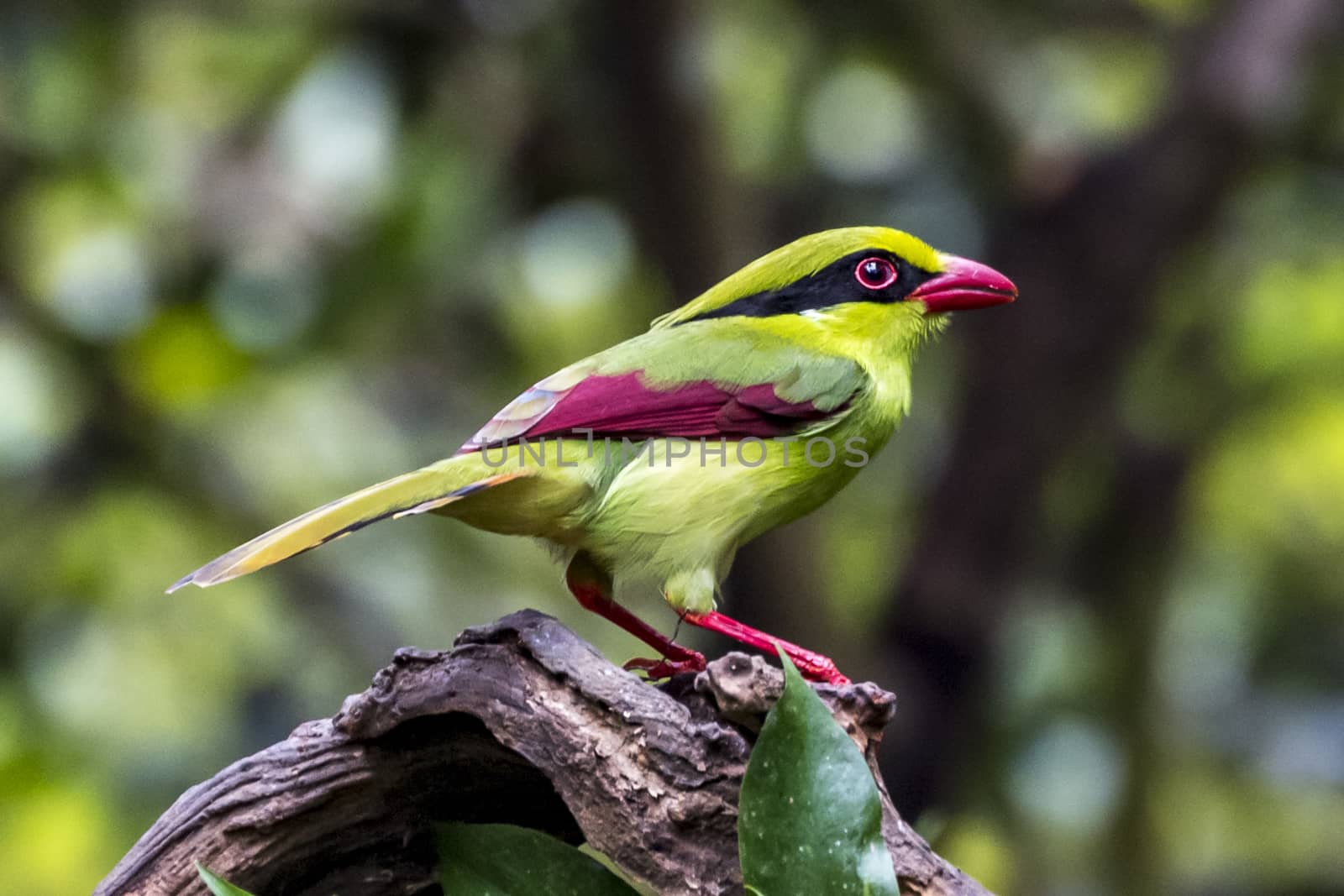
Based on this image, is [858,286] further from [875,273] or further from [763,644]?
[763,644]

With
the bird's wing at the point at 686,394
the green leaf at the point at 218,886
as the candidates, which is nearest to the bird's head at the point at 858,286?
the bird's wing at the point at 686,394

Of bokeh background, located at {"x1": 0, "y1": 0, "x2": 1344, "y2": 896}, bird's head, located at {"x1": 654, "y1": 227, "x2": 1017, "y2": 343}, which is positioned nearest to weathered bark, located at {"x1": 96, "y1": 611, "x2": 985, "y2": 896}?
bird's head, located at {"x1": 654, "y1": 227, "x2": 1017, "y2": 343}

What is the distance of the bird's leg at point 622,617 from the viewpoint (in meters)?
3.34

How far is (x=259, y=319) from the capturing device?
5965 millimetres

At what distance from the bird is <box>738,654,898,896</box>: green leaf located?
2.18ft

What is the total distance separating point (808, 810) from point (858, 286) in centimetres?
173

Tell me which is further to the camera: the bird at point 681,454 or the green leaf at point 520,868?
the bird at point 681,454

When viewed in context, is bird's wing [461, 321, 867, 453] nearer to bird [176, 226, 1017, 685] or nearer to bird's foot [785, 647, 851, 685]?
bird [176, 226, 1017, 685]

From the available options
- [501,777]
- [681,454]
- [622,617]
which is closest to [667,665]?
[622,617]

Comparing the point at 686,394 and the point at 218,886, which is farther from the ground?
the point at 686,394

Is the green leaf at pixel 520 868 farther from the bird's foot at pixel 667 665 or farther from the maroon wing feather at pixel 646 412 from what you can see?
the maroon wing feather at pixel 646 412

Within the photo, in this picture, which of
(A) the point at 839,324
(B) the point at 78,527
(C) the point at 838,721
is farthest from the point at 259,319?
(C) the point at 838,721

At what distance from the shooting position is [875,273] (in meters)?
3.69

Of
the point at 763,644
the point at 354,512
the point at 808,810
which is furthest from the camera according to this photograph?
the point at 763,644
